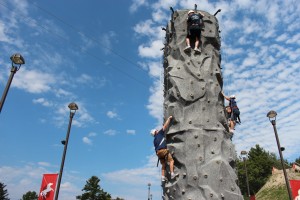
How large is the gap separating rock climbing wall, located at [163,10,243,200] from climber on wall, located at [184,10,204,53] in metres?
0.16

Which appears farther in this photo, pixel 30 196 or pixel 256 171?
pixel 30 196

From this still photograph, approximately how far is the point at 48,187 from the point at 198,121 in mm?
7462

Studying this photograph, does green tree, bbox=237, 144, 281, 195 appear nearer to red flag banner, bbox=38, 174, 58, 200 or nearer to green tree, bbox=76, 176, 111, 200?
green tree, bbox=76, 176, 111, 200

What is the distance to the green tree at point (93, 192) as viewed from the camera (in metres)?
47.8

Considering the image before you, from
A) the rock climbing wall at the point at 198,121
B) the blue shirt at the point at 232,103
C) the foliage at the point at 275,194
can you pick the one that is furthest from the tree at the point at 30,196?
the blue shirt at the point at 232,103

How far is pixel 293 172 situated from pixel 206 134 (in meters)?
34.9

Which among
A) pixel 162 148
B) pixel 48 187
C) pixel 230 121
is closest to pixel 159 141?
pixel 162 148

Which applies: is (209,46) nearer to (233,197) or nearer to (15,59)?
(233,197)

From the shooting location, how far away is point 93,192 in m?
48.2

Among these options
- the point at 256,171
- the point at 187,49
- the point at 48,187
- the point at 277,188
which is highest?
the point at 256,171

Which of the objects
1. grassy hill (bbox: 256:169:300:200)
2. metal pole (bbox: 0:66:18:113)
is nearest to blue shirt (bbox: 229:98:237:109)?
metal pole (bbox: 0:66:18:113)

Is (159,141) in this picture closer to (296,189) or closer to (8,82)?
(8,82)

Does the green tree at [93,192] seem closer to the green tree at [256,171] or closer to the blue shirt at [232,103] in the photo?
the green tree at [256,171]

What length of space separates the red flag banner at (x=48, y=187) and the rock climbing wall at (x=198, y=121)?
6057 mm
